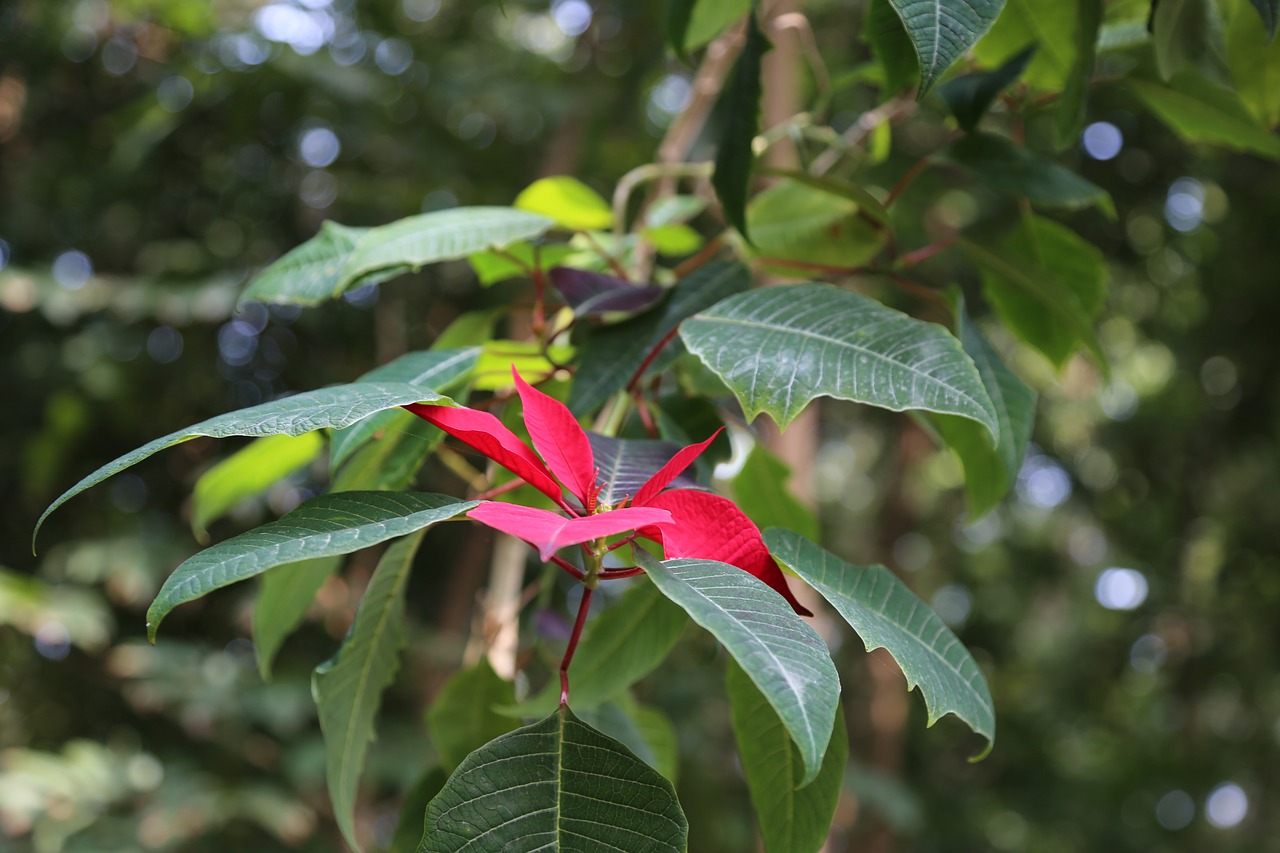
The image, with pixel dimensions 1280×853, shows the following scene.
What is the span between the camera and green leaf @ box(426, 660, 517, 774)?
1.97 feet

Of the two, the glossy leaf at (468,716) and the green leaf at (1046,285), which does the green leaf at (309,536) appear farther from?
the green leaf at (1046,285)

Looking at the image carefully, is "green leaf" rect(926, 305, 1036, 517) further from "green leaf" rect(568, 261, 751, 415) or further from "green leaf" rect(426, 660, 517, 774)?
"green leaf" rect(426, 660, 517, 774)

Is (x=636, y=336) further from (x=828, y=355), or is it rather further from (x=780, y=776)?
(x=780, y=776)

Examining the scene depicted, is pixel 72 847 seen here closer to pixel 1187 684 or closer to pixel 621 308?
pixel 621 308

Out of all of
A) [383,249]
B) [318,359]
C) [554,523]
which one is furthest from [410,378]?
[318,359]

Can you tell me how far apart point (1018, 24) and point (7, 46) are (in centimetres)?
252

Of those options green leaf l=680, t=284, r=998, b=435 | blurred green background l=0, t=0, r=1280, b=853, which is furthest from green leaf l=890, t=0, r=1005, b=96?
Result: blurred green background l=0, t=0, r=1280, b=853

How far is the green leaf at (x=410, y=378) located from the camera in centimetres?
42

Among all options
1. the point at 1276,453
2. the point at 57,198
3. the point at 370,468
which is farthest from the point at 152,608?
the point at 1276,453

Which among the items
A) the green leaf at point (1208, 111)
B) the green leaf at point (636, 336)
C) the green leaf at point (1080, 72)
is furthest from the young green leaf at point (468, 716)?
the green leaf at point (1208, 111)

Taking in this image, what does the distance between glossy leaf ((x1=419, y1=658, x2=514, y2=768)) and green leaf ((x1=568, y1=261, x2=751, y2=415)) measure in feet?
0.75

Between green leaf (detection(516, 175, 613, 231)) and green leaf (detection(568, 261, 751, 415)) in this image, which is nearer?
green leaf (detection(568, 261, 751, 415))

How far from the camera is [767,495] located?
64 centimetres

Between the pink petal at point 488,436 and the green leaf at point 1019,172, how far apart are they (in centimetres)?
36
